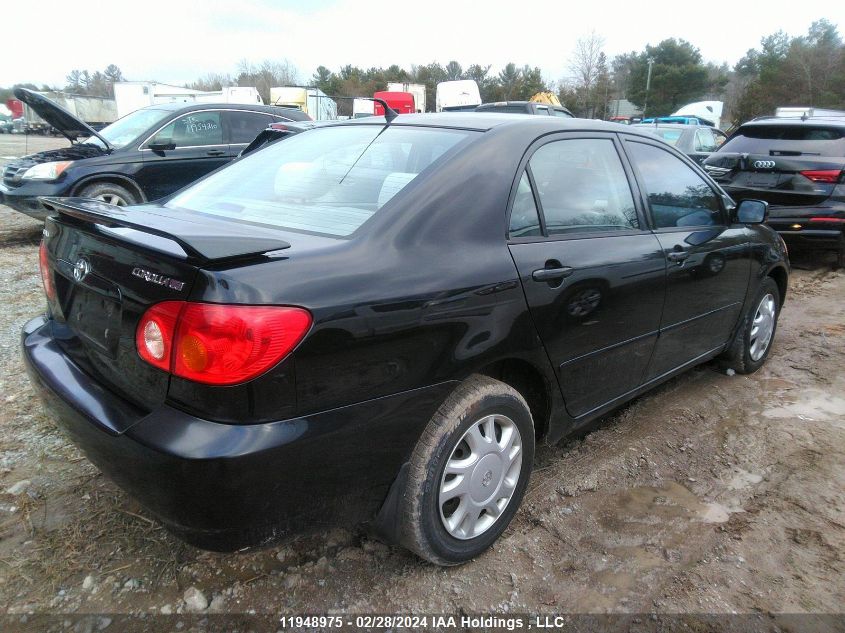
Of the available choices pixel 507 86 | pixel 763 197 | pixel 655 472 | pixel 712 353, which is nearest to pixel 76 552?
pixel 655 472

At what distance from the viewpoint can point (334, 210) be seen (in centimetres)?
226

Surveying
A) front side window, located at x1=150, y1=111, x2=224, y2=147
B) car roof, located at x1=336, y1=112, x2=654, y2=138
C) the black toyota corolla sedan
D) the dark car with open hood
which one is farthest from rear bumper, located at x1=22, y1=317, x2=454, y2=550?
front side window, located at x1=150, y1=111, x2=224, y2=147

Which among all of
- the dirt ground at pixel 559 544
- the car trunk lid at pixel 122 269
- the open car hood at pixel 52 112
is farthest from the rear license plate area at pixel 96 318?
the open car hood at pixel 52 112

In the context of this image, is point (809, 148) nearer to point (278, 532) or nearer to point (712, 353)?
point (712, 353)

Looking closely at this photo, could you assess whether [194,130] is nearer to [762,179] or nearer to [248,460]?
[762,179]

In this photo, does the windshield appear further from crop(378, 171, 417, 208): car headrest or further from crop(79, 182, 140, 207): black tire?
crop(378, 171, 417, 208): car headrest

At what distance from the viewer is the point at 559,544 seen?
2414 mm

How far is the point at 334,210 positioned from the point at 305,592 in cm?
137

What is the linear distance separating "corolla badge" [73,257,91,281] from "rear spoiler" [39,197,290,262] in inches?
5.1

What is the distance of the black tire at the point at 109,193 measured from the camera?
6.84 meters

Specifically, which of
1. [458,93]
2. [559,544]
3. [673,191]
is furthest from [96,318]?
[458,93]

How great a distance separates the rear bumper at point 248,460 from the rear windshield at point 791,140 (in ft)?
22.2

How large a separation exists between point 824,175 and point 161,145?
24.7ft

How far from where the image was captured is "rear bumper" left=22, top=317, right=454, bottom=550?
162 cm
